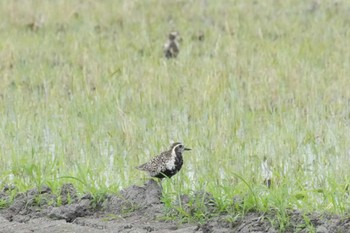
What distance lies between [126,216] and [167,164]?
41cm

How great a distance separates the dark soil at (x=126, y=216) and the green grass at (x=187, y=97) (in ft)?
0.34

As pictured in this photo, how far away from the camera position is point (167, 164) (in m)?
6.32

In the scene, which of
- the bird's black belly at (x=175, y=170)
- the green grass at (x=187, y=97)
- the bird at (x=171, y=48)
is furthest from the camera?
the bird at (x=171, y=48)

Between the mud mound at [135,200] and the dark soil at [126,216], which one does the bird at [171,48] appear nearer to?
the dark soil at [126,216]

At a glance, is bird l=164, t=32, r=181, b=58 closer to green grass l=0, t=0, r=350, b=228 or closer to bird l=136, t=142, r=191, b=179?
green grass l=0, t=0, r=350, b=228

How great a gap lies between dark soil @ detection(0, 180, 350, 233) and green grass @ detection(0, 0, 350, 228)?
104 mm

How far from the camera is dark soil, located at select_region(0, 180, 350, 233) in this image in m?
5.89

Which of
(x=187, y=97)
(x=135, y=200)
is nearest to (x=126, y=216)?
(x=135, y=200)

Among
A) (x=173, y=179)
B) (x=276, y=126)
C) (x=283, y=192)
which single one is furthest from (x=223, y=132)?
(x=283, y=192)

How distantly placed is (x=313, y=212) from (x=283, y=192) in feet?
0.77

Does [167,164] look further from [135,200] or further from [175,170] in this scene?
[135,200]

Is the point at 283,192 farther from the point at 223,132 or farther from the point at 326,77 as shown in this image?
the point at 326,77

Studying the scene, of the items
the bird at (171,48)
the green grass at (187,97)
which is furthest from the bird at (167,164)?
the bird at (171,48)

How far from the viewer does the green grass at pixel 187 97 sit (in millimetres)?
6945
